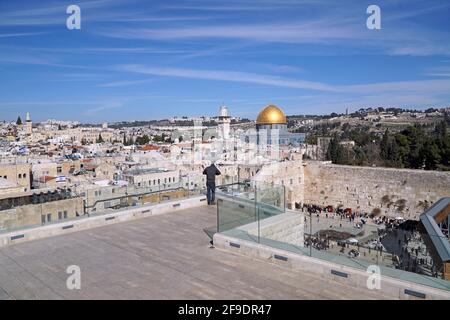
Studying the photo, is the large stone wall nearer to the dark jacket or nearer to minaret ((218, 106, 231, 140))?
the dark jacket

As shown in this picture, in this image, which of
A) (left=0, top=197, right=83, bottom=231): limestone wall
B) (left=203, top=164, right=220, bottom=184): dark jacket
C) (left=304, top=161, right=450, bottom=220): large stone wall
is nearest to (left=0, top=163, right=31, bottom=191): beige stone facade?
(left=0, top=197, right=83, bottom=231): limestone wall

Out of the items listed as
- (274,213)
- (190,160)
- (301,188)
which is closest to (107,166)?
(190,160)

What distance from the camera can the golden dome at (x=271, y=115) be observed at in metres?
36.6

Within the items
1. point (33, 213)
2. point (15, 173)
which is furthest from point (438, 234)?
point (15, 173)

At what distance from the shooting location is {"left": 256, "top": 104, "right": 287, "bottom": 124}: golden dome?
3659cm

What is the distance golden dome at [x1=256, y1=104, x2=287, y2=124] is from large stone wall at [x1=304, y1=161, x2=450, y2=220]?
26.8 feet

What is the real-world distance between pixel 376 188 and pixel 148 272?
24.3 m

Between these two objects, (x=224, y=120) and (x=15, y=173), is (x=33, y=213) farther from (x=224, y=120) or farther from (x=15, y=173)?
(x=224, y=120)

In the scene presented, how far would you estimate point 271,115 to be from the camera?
120ft

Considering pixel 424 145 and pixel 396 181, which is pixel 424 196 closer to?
pixel 396 181

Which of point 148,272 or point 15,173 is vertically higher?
point 148,272

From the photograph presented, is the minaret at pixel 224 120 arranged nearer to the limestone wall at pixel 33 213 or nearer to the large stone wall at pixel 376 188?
the large stone wall at pixel 376 188

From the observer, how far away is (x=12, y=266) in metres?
5.29
